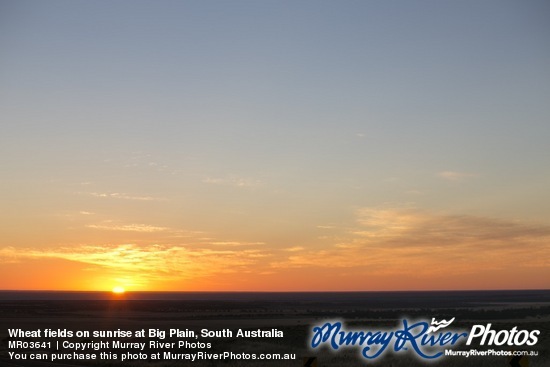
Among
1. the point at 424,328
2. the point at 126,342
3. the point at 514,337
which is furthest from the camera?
the point at 126,342

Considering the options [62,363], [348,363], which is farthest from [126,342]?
[348,363]

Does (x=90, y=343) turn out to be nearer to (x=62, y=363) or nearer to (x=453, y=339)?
(x=62, y=363)

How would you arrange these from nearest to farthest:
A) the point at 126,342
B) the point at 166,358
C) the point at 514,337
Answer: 1. the point at 514,337
2. the point at 166,358
3. the point at 126,342

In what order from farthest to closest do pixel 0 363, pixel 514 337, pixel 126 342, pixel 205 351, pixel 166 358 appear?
pixel 126 342, pixel 205 351, pixel 166 358, pixel 0 363, pixel 514 337

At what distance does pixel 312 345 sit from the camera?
20516mm

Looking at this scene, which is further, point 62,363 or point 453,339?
point 62,363

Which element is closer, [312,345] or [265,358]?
[312,345]

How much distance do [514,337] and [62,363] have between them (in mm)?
23326

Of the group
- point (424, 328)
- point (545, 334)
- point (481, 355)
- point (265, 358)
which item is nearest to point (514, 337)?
point (424, 328)

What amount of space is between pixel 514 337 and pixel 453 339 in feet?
6.27

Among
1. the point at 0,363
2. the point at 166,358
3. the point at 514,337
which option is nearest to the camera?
the point at 514,337

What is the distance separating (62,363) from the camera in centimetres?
3325

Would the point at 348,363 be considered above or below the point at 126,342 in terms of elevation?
below

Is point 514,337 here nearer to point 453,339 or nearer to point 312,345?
point 453,339
